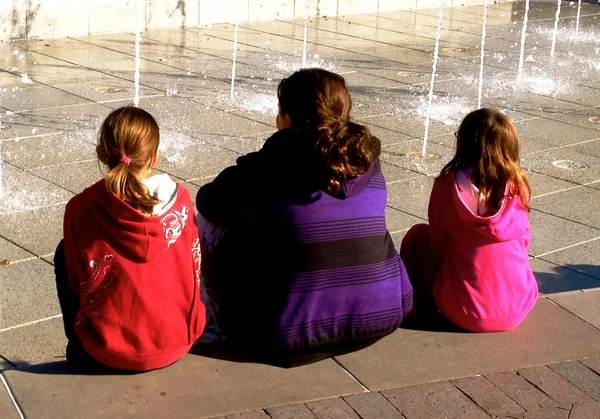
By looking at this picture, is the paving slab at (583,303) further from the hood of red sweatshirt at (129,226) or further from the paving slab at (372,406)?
the hood of red sweatshirt at (129,226)

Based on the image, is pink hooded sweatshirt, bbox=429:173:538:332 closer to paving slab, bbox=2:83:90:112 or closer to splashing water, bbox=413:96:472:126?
splashing water, bbox=413:96:472:126

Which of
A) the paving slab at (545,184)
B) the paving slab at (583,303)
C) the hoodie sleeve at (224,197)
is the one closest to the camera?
the hoodie sleeve at (224,197)

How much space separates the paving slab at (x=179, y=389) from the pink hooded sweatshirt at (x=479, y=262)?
67 centimetres

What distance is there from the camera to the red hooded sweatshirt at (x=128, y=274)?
358 cm

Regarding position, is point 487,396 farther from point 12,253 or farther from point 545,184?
point 545,184

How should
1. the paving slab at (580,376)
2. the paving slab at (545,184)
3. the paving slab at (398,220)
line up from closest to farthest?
the paving slab at (580,376) < the paving slab at (398,220) < the paving slab at (545,184)

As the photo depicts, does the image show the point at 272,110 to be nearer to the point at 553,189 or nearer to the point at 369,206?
the point at 553,189

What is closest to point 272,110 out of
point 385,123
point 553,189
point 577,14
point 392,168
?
point 385,123

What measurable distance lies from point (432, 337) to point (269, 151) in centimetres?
116

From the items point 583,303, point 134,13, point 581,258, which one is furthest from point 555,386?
point 134,13

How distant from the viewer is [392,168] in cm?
755

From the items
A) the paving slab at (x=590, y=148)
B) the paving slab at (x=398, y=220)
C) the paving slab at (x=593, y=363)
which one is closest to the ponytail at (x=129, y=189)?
the paving slab at (x=593, y=363)

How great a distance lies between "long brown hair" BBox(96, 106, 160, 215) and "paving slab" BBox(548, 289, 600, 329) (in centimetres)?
208

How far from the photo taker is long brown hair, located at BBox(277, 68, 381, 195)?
3.62 metres
